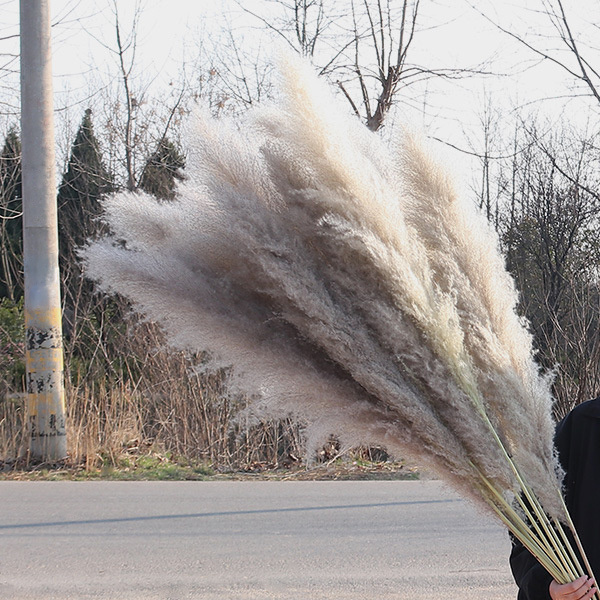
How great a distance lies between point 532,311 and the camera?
39.1 feet

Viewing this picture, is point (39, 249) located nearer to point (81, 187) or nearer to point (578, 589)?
point (578, 589)

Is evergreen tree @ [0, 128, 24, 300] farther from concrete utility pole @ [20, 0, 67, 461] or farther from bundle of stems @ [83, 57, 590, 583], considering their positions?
bundle of stems @ [83, 57, 590, 583]

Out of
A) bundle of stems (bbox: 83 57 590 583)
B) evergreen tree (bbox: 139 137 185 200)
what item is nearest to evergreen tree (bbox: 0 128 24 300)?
evergreen tree (bbox: 139 137 185 200)

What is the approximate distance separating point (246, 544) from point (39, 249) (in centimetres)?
413

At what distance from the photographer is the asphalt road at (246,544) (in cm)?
479

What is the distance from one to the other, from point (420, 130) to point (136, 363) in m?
9.32

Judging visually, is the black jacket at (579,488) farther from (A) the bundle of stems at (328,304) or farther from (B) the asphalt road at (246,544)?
(B) the asphalt road at (246,544)

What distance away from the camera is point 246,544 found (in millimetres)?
5594

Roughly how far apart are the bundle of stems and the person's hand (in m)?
0.04

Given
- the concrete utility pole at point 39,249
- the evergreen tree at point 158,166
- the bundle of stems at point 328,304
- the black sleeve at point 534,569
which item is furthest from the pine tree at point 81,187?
the bundle of stems at point 328,304

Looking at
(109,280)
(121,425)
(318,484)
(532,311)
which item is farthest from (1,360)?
(109,280)

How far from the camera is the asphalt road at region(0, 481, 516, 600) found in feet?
15.7

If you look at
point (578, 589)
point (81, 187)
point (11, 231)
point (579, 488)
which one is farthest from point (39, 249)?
point (11, 231)

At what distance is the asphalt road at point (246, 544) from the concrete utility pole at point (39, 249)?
40.4 inches
